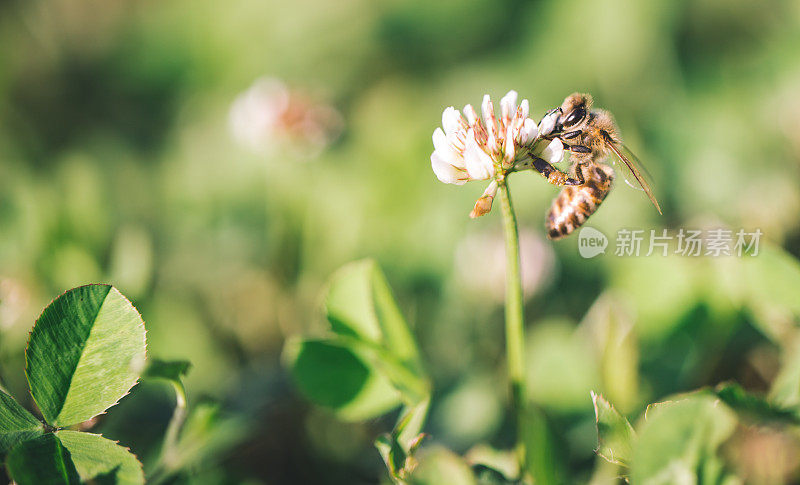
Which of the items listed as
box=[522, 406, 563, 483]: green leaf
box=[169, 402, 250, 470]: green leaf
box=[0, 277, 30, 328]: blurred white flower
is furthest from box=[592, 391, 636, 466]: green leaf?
box=[0, 277, 30, 328]: blurred white flower

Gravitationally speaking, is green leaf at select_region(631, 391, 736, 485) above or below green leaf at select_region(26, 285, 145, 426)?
below

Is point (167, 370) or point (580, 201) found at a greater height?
point (580, 201)

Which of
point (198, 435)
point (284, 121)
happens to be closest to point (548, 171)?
point (198, 435)

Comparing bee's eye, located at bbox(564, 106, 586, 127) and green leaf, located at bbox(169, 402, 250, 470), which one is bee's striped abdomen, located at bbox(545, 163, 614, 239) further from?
green leaf, located at bbox(169, 402, 250, 470)

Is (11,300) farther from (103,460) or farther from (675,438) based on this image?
(675,438)

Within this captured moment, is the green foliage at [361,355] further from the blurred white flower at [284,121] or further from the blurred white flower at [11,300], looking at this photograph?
the blurred white flower at [284,121]

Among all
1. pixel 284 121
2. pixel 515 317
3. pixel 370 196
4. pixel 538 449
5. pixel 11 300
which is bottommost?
pixel 538 449

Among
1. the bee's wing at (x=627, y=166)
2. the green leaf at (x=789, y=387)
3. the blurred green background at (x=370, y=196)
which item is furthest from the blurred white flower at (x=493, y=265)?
the green leaf at (x=789, y=387)
